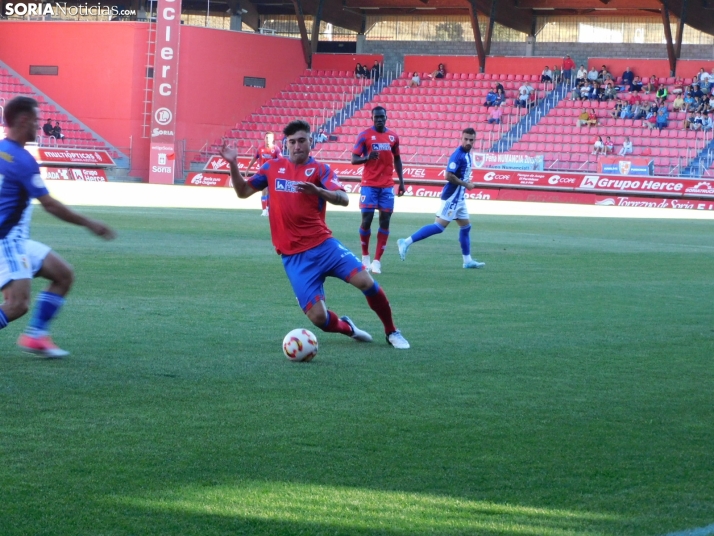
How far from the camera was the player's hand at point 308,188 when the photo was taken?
23.0ft

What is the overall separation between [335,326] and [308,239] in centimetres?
70

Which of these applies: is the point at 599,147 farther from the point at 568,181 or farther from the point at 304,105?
the point at 304,105

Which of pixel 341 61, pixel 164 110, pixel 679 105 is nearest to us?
pixel 679 105

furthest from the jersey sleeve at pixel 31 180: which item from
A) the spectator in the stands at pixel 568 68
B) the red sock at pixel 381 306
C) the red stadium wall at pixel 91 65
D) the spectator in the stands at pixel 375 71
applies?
the spectator in the stands at pixel 375 71

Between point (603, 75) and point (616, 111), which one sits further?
point (603, 75)

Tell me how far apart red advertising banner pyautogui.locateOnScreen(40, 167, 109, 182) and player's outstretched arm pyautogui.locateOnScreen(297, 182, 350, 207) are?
38.2 m

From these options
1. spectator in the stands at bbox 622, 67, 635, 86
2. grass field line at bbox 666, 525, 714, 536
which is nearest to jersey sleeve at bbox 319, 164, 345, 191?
grass field line at bbox 666, 525, 714, 536

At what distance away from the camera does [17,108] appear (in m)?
6.42

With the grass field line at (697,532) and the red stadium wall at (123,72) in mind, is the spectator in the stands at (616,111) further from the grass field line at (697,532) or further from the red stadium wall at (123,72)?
the grass field line at (697,532)

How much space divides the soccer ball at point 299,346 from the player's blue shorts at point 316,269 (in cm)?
66

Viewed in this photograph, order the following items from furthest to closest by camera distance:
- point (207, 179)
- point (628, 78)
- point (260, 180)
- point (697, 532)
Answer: point (628, 78), point (207, 179), point (260, 180), point (697, 532)

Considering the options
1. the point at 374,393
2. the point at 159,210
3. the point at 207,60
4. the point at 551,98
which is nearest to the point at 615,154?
the point at 551,98

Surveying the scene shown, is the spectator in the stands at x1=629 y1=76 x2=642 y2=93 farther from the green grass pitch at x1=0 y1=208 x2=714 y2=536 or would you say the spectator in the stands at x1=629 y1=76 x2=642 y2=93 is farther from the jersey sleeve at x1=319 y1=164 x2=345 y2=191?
the jersey sleeve at x1=319 y1=164 x2=345 y2=191

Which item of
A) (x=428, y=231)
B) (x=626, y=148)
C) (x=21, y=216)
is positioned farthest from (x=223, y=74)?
(x=21, y=216)
